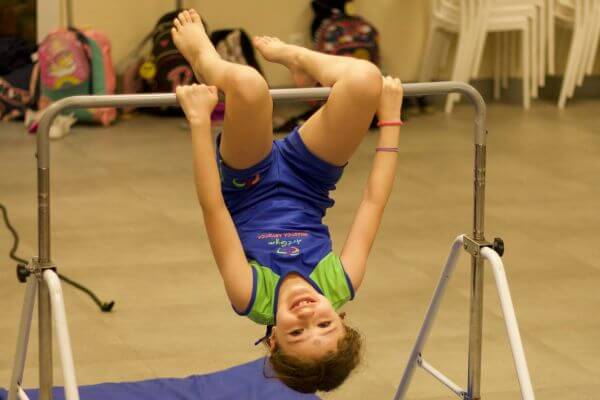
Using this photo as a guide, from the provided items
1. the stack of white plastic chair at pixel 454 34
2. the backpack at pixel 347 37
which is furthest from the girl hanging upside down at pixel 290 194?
the stack of white plastic chair at pixel 454 34

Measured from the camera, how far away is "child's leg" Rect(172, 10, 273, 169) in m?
2.36

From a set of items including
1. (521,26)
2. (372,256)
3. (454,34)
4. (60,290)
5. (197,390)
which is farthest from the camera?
(454,34)

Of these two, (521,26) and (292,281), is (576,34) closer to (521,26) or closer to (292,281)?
(521,26)

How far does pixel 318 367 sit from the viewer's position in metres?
2.37

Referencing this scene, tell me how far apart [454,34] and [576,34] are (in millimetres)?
834

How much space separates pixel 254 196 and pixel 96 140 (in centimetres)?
366

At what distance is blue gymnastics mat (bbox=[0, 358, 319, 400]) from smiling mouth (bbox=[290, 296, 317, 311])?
65cm

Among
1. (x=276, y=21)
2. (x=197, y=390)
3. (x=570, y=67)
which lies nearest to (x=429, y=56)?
(x=570, y=67)

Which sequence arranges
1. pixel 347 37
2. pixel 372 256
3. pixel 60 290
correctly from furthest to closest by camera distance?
1. pixel 347 37
2. pixel 372 256
3. pixel 60 290

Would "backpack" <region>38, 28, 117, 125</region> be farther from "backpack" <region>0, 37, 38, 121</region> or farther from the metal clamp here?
the metal clamp

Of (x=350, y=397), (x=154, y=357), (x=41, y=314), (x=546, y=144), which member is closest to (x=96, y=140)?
(x=546, y=144)

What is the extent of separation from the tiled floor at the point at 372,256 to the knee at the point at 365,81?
0.94 metres

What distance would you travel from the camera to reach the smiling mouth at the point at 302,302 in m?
2.39

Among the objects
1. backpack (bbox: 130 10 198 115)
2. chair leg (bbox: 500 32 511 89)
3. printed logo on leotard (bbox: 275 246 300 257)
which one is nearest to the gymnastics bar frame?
printed logo on leotard (bbox: 275 246 300 257)
